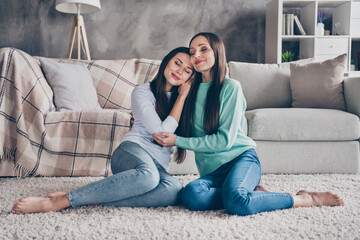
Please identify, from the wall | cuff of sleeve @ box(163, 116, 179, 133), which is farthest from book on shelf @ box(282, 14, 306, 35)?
cuff of sleeve @ box(163, 116, 179, 133)

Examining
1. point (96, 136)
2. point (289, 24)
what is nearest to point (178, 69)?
point (96, 136)

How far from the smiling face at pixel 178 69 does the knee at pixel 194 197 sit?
0.48 metres

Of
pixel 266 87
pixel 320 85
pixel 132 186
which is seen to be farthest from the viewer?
pixel 266 87

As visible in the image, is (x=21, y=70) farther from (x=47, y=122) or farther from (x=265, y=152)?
(x=265, y=152)

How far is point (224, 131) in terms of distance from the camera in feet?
4.78

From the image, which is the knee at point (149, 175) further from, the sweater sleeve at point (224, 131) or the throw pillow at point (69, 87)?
the throw pillow at point (69, 87)

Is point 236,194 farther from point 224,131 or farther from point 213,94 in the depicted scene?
point 213,94

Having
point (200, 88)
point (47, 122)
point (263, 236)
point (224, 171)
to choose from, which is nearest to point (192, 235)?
point (263, 236)

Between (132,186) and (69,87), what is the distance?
1244mm

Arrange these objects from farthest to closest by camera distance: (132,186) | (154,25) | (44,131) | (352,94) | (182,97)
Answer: (154,25), (352,94), (44,131), (182,97), (132,186)

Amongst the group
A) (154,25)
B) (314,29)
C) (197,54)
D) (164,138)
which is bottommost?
(164,138)

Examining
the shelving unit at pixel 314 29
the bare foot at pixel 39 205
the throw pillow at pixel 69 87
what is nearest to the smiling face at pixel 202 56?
the bare foot at pixel 39 205

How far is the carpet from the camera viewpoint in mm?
1130

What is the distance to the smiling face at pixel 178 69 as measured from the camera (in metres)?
1.57
